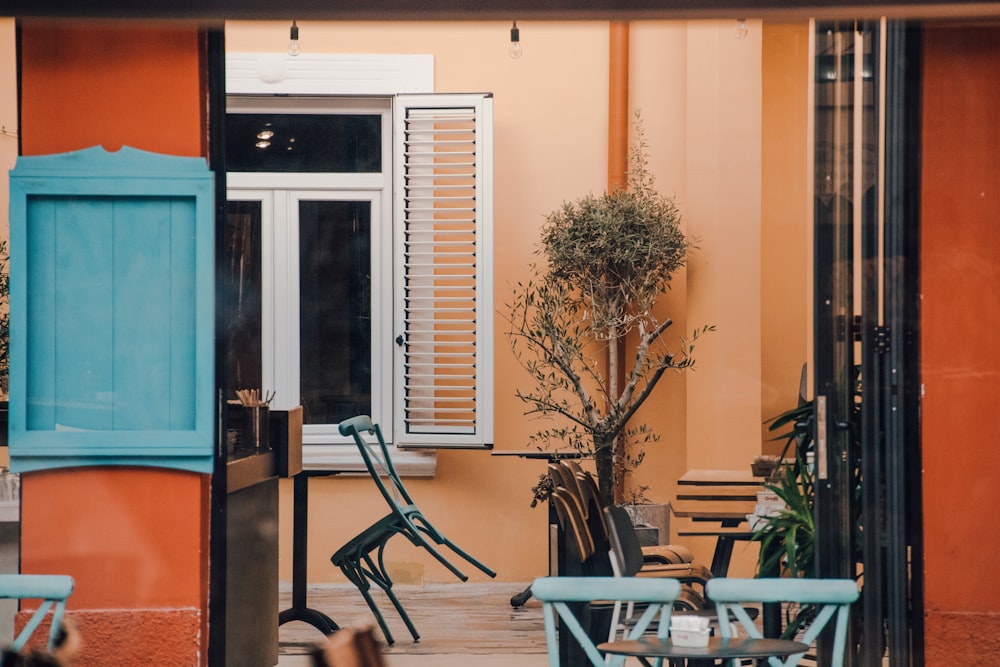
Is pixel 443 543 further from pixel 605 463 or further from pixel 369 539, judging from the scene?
pixel 605 463

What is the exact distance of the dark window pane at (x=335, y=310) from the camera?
22.7ft

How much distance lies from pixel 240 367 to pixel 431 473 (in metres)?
1.23

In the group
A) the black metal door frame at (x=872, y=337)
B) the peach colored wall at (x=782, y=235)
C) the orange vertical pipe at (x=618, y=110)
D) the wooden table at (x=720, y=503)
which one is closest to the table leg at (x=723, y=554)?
the wooden table at (x=720, y=503)

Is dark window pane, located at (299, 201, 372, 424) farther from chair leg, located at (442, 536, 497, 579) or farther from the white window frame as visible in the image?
chair leg, located at (442, 536, 497, 579)

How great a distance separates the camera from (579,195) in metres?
6.82

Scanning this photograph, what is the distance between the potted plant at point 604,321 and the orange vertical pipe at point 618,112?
69 mm

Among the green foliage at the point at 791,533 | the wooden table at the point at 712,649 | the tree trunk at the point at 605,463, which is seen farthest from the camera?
the tree trunk at the point at 605,463

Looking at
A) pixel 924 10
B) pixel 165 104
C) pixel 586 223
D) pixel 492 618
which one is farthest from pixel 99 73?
pixel 492 618

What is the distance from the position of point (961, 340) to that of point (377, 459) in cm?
307

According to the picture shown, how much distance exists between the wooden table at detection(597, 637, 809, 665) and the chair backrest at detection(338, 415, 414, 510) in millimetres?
2508

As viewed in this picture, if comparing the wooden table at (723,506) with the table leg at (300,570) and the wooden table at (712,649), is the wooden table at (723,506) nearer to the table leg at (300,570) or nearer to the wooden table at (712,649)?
the wooden table at (712,649)

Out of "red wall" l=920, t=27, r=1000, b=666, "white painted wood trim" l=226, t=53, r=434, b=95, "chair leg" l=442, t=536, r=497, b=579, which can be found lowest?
"chair leg" l=442, t=536, r=497, b=579

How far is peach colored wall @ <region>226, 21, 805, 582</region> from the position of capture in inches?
255

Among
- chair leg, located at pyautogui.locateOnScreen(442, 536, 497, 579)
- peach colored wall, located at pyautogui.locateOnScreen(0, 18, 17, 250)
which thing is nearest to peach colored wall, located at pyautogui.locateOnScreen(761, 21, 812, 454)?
chair leg, located at pyautogui.locateOnScreen(442, 536, 497, 579)
